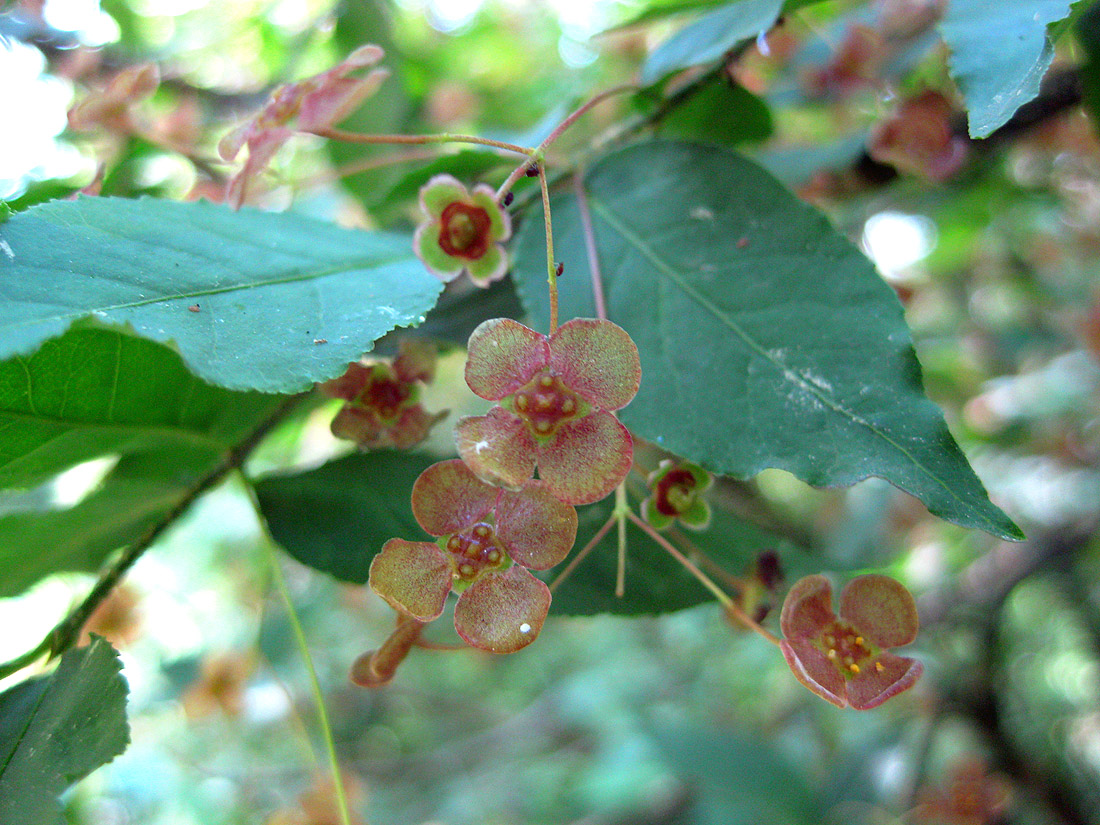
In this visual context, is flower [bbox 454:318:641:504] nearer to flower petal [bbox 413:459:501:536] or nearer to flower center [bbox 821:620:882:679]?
flower petal [bbox 413:459:501:536]

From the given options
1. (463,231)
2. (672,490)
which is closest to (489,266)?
(463,231)

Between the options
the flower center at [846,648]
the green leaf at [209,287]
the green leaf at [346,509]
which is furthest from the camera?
the green leaf at [346,509]

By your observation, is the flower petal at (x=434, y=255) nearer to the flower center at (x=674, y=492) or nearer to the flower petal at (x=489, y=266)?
the flower petal at (x=489, y=266)

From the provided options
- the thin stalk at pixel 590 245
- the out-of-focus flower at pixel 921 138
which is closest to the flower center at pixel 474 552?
the thin stalk at pixel 590 245

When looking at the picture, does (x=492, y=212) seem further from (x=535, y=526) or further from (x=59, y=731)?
(x=59, y=731)

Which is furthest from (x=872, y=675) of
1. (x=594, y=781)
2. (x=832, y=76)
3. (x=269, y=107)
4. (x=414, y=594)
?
(x=594, y=781)

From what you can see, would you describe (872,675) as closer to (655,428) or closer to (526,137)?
(655,428)

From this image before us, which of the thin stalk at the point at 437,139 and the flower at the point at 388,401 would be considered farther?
the flower at the point at 388,401
